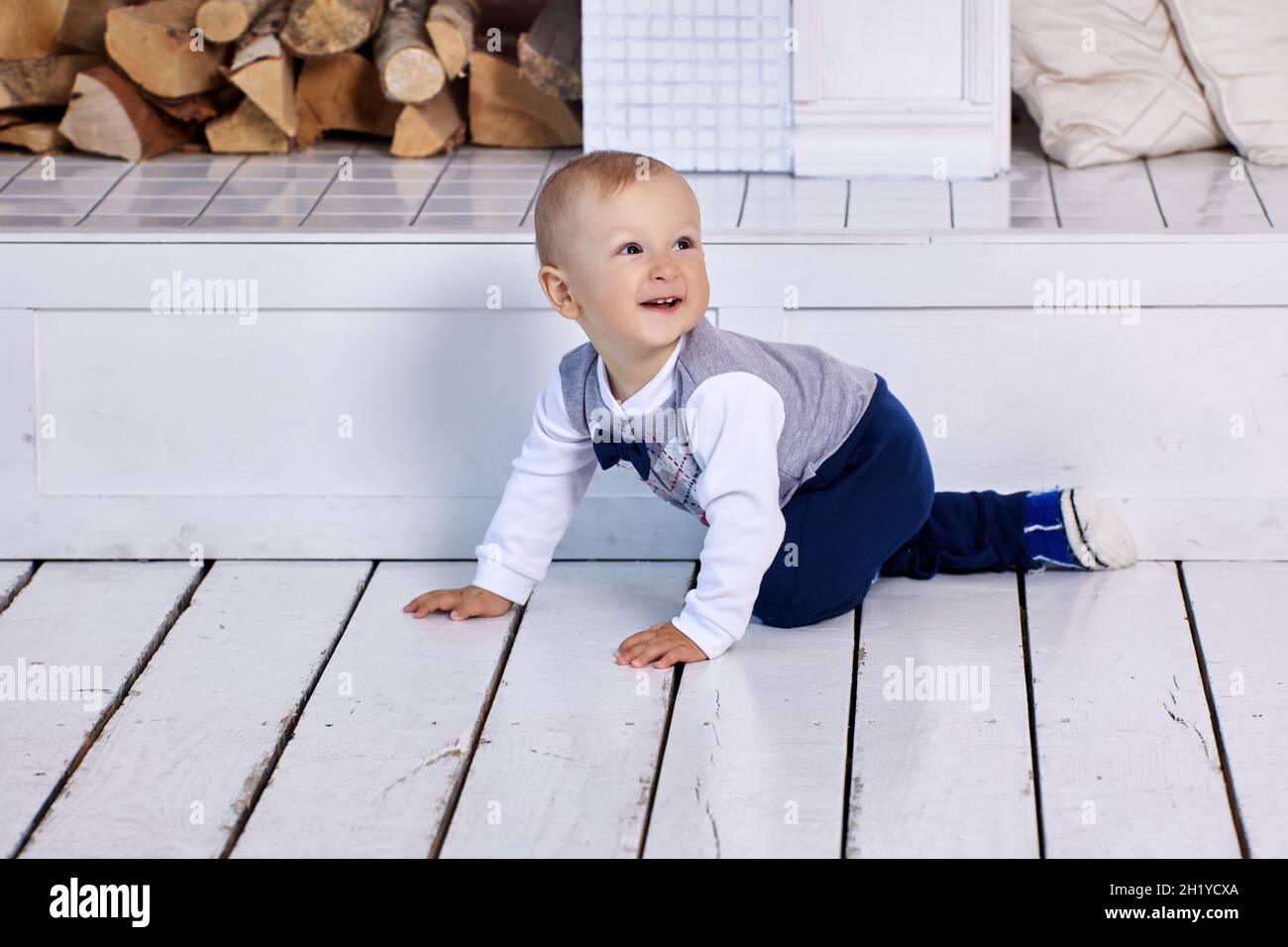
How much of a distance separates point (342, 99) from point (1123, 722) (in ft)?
5.38

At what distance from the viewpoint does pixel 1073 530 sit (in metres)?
2.13

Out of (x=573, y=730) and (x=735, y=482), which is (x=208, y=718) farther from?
(x=735, y=482)

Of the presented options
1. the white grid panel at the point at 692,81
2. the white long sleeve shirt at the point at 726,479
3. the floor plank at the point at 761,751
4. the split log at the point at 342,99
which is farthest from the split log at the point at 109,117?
the floor plank at the point at 761,751

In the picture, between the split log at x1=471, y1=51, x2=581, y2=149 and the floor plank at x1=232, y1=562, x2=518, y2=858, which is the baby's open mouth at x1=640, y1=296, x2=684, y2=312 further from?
the split log at x1=471, y1=51, x2=581, y2=149

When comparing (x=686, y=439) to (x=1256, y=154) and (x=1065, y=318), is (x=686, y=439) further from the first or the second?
(x=1256, y=154)

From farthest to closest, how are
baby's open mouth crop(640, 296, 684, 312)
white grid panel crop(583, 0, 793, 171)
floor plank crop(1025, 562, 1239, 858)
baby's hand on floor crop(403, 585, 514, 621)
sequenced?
1. white grid panel crop(583, 0, 793, 171)
2. baby's hand on floor crop(403, 585, 514, 621)
3. baby's open mouth crop(640, 296, 684, 312)
4. floor plank crop(1025, 562, 1239, 858)

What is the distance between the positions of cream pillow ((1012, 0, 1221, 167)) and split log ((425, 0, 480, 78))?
847 mm

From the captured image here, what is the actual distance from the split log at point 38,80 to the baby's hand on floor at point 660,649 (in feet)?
4.61

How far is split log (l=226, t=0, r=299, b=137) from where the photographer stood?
104 inches

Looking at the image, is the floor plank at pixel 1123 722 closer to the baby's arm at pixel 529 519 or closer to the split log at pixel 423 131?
the baby's arm at pixel 529 519

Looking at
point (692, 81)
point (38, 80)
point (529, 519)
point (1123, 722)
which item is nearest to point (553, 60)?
point (692, 81)

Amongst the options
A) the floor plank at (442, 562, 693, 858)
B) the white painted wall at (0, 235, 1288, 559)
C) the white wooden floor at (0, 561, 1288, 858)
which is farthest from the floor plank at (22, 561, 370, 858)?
the floor plank at (442, 562, 693, 858)

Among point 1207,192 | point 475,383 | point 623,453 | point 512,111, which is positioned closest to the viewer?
point 623,453

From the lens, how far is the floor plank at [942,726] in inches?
62.4
